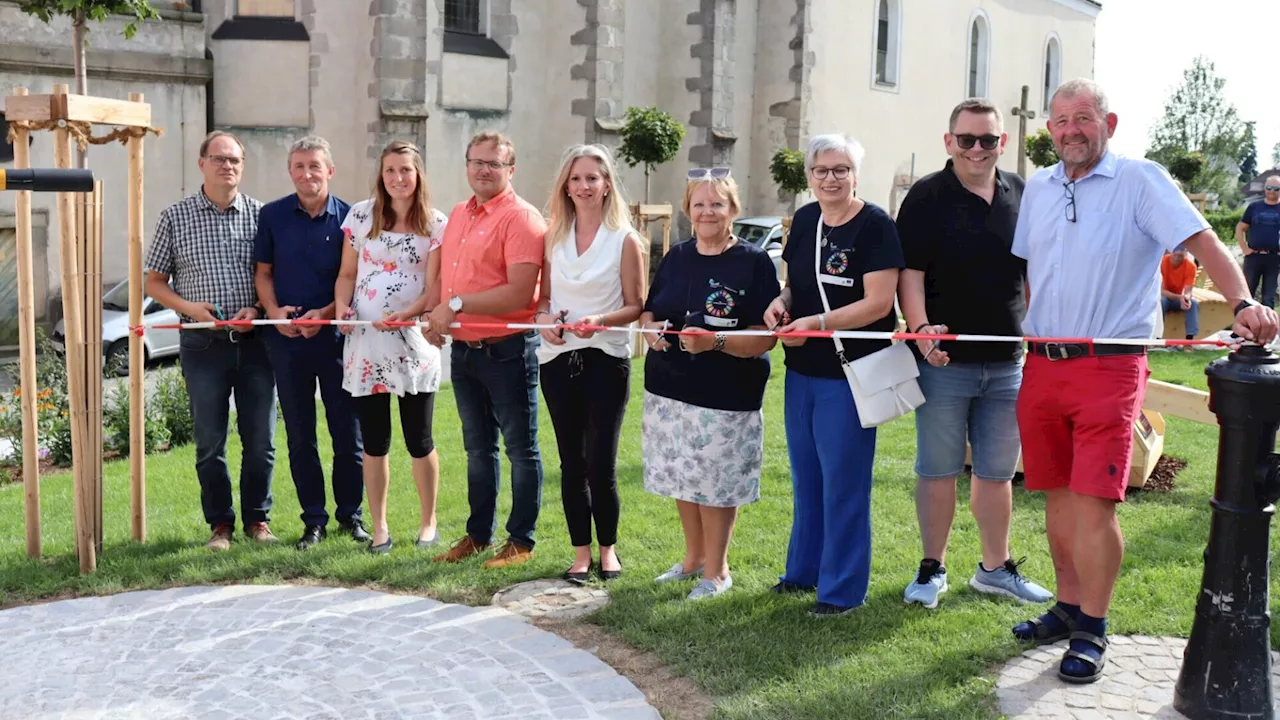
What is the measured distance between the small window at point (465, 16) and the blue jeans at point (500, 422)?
17.7 metres

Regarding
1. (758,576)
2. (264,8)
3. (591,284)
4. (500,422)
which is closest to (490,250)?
(591,284)

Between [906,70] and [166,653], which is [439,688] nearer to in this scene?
[166,653]

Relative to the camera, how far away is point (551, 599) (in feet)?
18.6

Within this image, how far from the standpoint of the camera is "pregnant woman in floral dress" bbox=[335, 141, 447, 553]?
20.4ft

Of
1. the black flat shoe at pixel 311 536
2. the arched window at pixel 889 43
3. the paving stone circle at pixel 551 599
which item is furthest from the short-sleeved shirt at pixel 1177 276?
the arched window at pixel 889 43

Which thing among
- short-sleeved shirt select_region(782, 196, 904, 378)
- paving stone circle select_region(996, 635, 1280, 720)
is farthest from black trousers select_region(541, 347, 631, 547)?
paving stone circle select_region(996, 635, 1280, 720)

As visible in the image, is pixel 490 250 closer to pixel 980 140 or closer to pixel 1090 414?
pixel 980 140

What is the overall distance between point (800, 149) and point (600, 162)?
23454 millimetres

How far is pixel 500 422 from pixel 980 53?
35429 millimetres

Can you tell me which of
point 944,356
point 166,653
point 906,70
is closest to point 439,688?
point 166,653

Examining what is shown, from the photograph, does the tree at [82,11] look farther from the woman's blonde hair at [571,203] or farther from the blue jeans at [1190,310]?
the blue jeans at [1190,310]

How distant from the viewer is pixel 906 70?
112ft

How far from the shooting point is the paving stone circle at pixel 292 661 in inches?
178

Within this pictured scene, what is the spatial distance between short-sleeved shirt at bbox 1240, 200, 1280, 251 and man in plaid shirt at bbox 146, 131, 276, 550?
14002 millimetres
